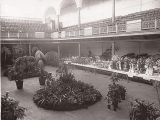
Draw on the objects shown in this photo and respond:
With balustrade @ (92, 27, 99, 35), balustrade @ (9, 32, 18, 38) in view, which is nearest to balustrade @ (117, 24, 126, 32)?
balustrade @ (92, 27, 99, 35)

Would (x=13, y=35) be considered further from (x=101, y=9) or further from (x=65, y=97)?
(x=65, y=97)

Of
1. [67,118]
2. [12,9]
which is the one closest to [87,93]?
[67,118]

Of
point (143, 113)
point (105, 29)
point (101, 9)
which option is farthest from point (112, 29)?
point (143, 113)

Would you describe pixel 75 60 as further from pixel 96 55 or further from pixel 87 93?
pixel 87 93

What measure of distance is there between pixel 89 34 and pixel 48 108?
983 centimetres

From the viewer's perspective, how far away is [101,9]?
21109 mm

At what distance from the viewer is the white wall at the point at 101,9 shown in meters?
16.5

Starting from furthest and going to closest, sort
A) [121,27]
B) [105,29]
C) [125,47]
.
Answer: [125,47], [105,29], [121,27]

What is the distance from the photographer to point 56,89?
8.25m

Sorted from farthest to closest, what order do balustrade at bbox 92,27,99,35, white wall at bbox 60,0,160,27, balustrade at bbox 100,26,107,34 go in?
white wall at bbox 60,0,160,27 → balustrade at bbox 92,27,99,35 → balustrade at bbox 100,26,107,34

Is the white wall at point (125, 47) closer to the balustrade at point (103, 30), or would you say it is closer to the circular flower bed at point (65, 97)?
the balustrade at point (103, 30)

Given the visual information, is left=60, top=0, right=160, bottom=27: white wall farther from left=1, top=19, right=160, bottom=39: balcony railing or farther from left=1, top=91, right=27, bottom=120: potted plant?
left=1, top=91, right=27, bottom=120: potted plant

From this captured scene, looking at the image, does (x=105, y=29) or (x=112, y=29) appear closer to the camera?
(x=112, y=29)

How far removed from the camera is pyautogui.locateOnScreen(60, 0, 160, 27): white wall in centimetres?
1652
